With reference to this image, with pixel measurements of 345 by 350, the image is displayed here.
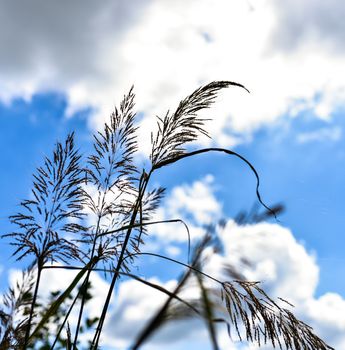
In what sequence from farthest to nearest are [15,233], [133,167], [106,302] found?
1. [133,167]
2. [15,233]
3. [106,302]

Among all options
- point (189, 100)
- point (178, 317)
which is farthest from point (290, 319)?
point (178, 317)

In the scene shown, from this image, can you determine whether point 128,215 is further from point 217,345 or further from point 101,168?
point 217,345

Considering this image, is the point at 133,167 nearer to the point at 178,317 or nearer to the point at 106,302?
the point at 106,302

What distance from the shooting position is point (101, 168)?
243 cm

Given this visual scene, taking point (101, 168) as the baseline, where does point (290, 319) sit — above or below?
below

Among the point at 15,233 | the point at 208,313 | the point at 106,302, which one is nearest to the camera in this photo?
the point at 208,313

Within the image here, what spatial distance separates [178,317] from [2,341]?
55.7 inches

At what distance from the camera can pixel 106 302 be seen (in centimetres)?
188

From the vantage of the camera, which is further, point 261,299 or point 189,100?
point 189,100

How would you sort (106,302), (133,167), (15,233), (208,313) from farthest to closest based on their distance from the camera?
(133,167)
(15,233)
(106,302)
(208,313)

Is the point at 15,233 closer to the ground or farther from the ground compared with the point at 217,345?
farther from the ground

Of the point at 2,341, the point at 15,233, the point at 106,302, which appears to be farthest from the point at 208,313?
the point at 15,233

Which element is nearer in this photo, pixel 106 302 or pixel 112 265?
pixel 106 302

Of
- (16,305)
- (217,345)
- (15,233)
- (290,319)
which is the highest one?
(15,233)
